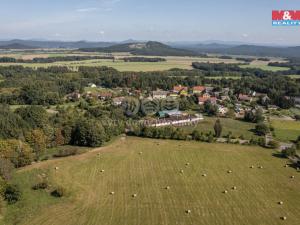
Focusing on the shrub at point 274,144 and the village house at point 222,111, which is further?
the village house at point 222,111

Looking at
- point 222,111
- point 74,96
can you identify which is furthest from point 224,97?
point 74,96

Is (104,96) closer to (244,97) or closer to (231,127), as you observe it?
(231,127)

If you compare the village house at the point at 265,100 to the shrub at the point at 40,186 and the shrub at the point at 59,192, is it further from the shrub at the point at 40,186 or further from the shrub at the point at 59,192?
the shrub at the point at 40,186

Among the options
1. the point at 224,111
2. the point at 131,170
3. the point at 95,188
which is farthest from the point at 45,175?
the point at 224,111

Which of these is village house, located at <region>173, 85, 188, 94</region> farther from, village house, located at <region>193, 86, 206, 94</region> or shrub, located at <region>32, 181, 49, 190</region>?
shrub, located at <region>32, 181, 49, 190</region>

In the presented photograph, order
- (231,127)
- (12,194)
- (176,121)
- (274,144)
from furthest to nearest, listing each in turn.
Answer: (176,121)
(231,127)
(274,144)
(12,194)

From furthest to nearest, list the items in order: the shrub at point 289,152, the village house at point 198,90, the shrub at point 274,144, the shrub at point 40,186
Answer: the village house at point 198,90, the shrub at point 274,144, the shrub at point 289,152, the shrub at point 40,186

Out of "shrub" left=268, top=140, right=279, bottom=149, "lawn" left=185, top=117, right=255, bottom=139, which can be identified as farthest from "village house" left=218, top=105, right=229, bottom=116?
"shrub" left=268, top=140, right=279, bottom=149

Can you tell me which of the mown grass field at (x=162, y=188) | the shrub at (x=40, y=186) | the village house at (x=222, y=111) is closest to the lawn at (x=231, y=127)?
the village house at (x=222, y=111)
